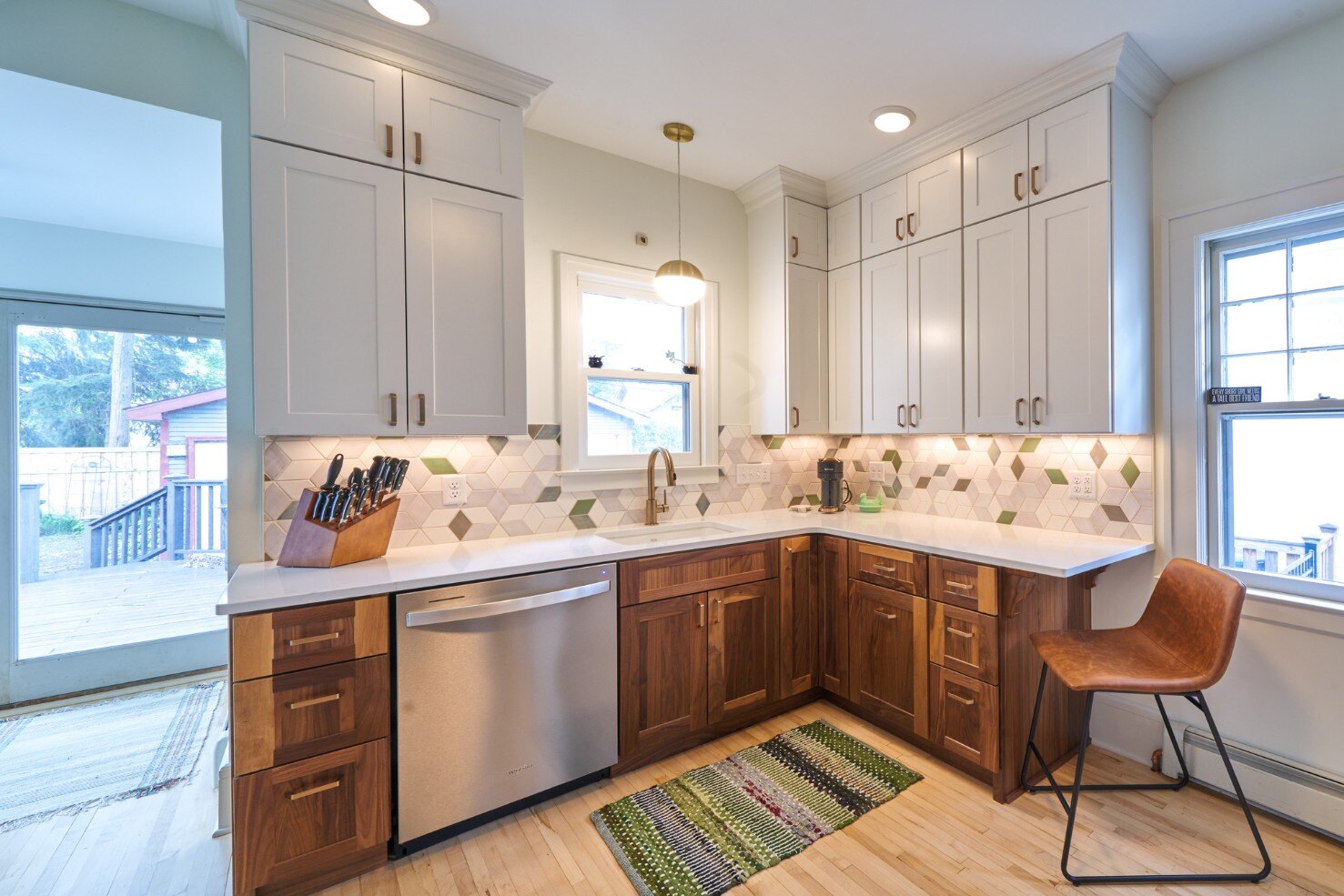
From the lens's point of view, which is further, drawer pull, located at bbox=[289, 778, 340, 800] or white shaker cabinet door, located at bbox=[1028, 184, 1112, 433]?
white shaker cabinet door, located at bbox=[1028, 184, 1112, 433]

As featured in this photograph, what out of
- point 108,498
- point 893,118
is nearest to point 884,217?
point 893,118

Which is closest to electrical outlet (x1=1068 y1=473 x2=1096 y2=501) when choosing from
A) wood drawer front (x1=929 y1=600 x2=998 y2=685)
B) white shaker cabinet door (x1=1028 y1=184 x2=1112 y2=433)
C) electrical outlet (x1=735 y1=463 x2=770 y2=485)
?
white shaker cabinet door (x1=1028 y1=184 x2=1112 y2=433)

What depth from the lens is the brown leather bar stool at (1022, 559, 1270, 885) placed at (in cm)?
169

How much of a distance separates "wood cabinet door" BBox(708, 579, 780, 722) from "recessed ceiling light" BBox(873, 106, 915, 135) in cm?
210

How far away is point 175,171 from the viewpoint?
252 cm

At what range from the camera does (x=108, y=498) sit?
Result: 3.16 m

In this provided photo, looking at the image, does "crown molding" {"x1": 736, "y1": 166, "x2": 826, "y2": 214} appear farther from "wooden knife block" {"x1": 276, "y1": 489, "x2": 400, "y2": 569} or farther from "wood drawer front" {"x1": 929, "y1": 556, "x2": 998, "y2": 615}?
"wooden knife block" {"x1": 276, "y1": 489, "x2": 400, "y2": 569}

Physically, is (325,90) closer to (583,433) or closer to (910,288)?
(583,433)

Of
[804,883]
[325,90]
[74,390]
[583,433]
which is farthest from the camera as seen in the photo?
[74,390]

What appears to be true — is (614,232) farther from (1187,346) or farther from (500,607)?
(1187,346)

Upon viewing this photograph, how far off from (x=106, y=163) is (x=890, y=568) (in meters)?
3.75

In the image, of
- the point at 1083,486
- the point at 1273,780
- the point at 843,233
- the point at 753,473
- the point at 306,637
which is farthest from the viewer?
the point at 753,473

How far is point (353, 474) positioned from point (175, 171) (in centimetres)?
178

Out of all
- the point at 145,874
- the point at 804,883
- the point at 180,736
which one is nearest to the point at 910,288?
the point at 804,883
